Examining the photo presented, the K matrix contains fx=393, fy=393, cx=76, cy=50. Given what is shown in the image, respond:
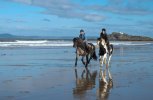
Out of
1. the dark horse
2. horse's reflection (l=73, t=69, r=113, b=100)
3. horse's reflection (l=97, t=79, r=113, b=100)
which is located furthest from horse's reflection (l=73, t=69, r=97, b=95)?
the dark horse

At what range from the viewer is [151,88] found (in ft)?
37.8

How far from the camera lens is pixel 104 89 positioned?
11.4m

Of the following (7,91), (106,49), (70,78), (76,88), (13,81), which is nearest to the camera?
(7,91)

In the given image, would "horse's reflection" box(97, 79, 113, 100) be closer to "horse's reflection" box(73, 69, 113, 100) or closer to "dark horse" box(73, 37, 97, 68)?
"horse's reflection" box(73, 69, 113, 100)

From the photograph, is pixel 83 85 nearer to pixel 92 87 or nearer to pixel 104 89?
pixel 92 87

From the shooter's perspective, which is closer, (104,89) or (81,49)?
(104,89)

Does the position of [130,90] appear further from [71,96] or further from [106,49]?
[106,49]

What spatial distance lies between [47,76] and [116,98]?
5.50m

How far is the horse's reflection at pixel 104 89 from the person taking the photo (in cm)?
1002

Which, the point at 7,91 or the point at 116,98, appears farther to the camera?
the point at 7,91

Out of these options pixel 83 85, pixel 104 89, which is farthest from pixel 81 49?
pixel 104 89

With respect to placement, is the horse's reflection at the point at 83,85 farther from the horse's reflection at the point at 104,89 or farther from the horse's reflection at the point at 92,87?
the horse's reflection at the point at 104,89

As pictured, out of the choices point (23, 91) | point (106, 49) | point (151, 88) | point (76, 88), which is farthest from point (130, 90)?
point (106, 49)

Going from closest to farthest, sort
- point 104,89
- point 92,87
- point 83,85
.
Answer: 1. point 104,89
2. point 92,87
3. point 83,85
